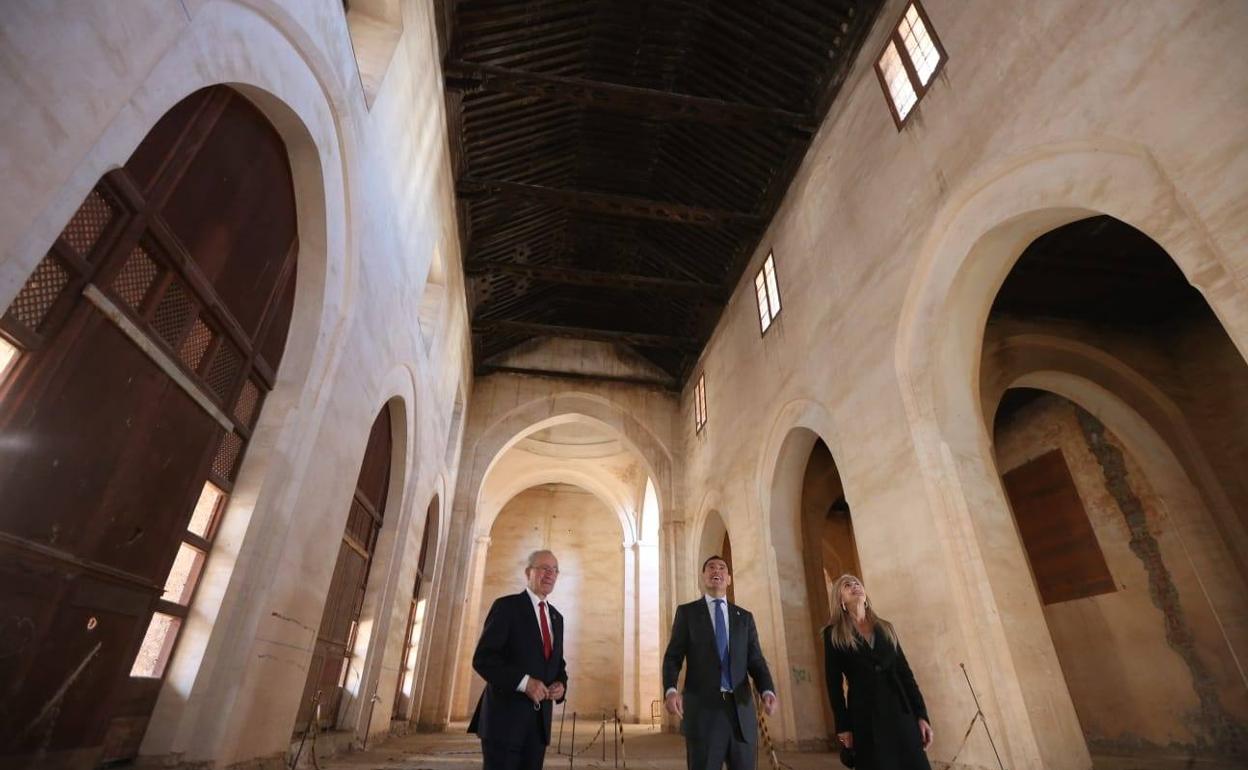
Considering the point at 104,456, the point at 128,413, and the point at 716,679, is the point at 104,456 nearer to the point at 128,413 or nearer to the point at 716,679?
the point at 128,413

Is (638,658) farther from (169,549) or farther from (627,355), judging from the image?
(169,549)

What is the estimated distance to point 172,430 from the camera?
3291 millimetres

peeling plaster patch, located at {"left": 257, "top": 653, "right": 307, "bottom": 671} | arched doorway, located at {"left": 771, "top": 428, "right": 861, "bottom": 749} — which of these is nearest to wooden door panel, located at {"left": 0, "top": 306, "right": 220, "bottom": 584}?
peeling plaster patch, located at {"left": 257, "top": 653, "right": 307, "bottom": 671}

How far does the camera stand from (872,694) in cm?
301

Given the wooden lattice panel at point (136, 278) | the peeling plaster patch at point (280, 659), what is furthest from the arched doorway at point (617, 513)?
the wooden lattice panel at point (136, 278)

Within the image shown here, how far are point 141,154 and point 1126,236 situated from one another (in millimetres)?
8648

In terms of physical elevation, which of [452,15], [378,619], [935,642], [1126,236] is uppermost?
[452,15]

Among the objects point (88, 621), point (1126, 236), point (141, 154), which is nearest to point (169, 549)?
point (88, 621)

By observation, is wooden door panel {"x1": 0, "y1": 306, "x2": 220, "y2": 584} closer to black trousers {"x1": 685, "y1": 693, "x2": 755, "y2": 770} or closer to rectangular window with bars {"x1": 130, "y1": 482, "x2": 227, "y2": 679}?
rectangular window with bars {"x1": 130, "y1": 482, "x2": 227, "y2": 679}

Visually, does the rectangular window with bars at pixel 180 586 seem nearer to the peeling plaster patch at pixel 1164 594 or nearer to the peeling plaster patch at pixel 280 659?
the peeling plaster patch at pixel 280 659

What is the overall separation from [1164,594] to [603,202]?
8960mm

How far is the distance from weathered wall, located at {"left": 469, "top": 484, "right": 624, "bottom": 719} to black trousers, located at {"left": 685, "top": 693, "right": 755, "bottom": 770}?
16.1 m

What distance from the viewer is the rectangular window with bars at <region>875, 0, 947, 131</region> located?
5527 millimetres

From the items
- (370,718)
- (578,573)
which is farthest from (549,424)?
(578,573)
